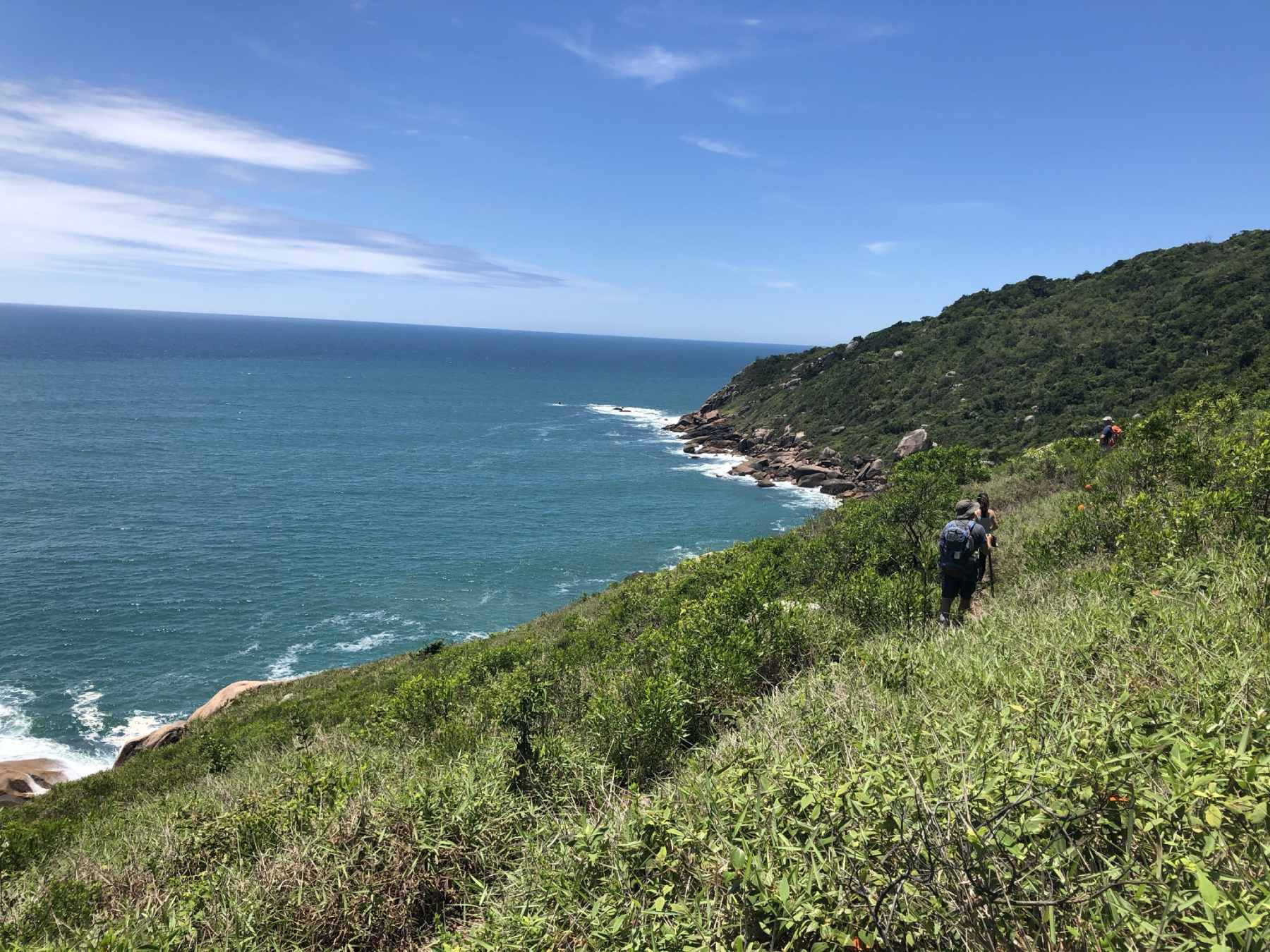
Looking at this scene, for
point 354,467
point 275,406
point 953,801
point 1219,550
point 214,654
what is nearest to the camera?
point 953,801

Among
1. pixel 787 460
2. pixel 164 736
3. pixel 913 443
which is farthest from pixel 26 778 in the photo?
pixel 787 460

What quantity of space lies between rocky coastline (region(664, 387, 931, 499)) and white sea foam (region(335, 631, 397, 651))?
32769mm

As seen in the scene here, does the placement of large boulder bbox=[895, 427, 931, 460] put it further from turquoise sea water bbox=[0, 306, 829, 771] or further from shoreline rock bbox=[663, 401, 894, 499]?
turquoise sea water bbox=[0, 306, 829, 771]

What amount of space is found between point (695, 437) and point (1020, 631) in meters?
73.8

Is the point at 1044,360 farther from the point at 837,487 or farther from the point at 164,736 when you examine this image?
the point at 164,736

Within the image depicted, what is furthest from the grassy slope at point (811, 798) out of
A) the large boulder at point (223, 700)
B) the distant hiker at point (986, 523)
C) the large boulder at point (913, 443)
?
the large boulder at point (913, 443)

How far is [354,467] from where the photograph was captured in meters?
61.2

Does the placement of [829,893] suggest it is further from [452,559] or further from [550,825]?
[452,559]

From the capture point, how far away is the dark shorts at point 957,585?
28.8 feet

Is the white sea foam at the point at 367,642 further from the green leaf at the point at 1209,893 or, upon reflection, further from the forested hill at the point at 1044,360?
the forested hill at the point at 1044,360

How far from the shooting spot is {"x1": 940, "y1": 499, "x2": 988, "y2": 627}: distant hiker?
8.65 metres

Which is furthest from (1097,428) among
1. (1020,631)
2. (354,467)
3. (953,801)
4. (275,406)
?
(275,406)

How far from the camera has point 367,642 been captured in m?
30.3

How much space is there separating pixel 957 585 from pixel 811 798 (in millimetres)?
6499
